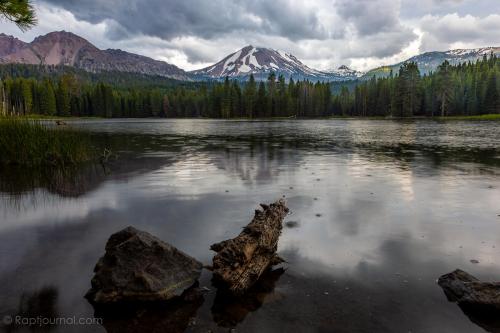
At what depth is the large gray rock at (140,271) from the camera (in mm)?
6656

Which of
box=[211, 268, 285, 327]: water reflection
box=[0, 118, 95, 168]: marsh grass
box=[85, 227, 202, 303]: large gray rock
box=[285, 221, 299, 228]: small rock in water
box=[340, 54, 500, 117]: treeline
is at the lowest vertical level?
box=[211, 268, 285, 327]: water reflection

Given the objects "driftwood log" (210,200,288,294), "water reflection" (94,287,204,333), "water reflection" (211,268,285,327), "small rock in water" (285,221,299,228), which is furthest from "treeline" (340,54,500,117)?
"water reflection" (94,287,204,333)

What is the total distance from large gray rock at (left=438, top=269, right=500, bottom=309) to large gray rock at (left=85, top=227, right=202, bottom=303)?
17.5 ft

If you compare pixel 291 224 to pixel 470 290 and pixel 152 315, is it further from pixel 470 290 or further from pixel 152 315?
pixel 152 315

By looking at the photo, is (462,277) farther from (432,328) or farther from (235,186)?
(235,186)

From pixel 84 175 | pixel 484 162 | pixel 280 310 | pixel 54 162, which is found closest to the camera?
pixel 280 310

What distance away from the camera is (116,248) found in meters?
7.29

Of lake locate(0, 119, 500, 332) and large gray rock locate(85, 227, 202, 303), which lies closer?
lake locate(0, 119, 500, 332)

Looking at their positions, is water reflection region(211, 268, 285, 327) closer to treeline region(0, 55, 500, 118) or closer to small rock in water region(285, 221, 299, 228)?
small rock in water region(285, 221, 299, 228)

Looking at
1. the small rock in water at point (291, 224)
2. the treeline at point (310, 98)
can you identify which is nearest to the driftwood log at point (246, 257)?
the small rock in water at point (291, 224)

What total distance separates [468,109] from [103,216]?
484 ft

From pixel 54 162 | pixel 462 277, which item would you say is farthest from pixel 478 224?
pixel 54 162

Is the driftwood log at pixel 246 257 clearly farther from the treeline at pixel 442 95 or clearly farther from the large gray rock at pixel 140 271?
the treeline at pixel 442 95

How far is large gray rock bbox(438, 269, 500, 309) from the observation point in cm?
652
